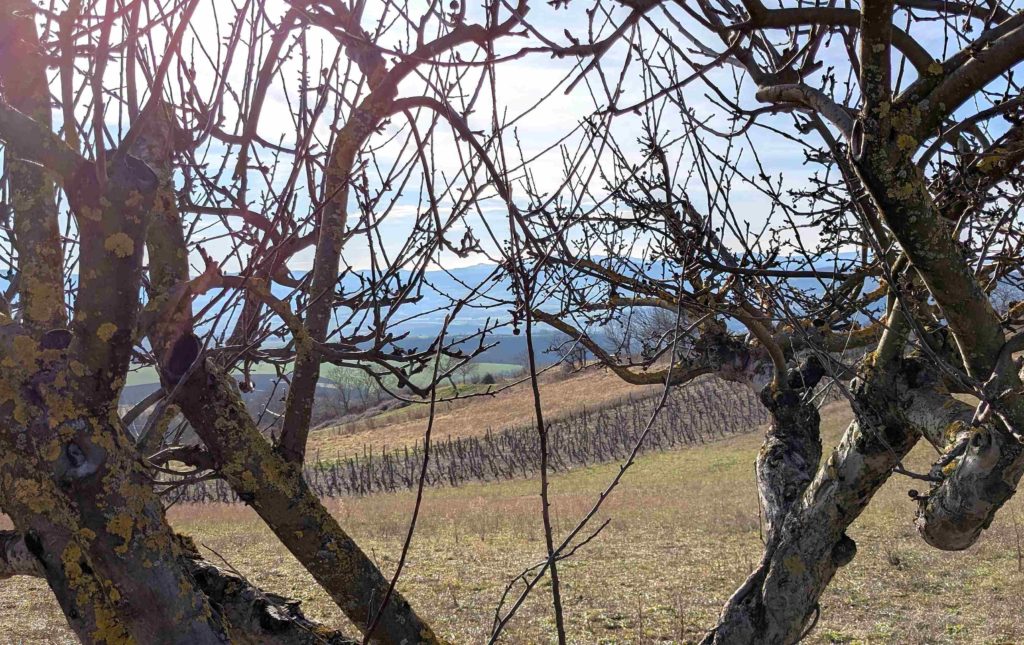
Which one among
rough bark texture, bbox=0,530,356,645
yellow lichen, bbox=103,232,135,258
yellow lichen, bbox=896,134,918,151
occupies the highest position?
yellow lichen, bbox=896,134,918,151

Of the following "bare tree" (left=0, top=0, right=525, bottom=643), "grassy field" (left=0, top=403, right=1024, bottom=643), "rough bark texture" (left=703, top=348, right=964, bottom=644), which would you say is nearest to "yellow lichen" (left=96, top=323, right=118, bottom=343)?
"bare tree" (left=0, top=0, right=525, bottom=643)

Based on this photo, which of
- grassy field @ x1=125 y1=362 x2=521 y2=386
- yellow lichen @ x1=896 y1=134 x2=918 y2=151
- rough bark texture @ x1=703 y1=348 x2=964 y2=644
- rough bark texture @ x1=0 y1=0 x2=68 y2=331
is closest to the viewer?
rough bark texture @ x1=0 y1=0 x2=68 y2=331

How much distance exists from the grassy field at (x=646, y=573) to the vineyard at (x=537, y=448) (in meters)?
9.92

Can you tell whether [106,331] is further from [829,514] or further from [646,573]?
[646,573]

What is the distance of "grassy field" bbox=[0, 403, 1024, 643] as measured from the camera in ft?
25.0

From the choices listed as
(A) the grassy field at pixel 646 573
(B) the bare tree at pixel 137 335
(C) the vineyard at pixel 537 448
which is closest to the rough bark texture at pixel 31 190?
(B) the bare tree at pixel 137 335

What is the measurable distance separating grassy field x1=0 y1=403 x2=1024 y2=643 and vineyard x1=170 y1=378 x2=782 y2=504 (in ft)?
32.6

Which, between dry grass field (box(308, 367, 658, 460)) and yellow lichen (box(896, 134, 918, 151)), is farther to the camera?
dry grass field (box(308, 367, 658, 460))

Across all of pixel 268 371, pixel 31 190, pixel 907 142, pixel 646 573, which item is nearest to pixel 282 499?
pixel 31 190

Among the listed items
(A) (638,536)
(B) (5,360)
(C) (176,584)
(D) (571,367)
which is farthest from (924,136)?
(A) (638,536)

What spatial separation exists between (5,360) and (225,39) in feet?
5.28

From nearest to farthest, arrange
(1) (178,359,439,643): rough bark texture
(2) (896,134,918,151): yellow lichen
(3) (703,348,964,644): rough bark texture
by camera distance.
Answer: (2) (896,134,918,151): yellow lichen, (1) (178,359,439,643): rough bark texture, (3) (703,348,964,644): rough bark texture

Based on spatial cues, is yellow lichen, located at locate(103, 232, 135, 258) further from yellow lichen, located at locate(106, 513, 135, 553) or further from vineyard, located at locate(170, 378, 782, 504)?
vineyard, located at locate(170, 378, 782, 504)

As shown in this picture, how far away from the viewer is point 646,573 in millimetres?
10320
